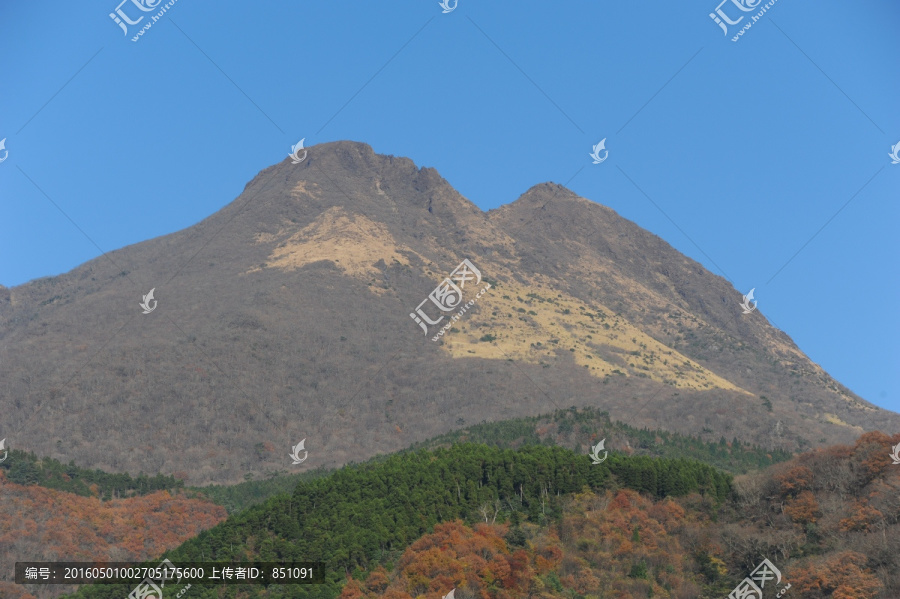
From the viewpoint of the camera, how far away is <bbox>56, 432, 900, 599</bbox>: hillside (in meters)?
67.9

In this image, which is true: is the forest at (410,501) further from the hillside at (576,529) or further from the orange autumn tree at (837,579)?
the orange autumn tree at (837,579)

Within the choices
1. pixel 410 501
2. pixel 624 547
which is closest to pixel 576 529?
pixel 624 547

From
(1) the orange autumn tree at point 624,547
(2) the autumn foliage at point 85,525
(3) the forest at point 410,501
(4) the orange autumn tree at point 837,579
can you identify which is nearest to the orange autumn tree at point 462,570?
(3) the forest at point 410,501

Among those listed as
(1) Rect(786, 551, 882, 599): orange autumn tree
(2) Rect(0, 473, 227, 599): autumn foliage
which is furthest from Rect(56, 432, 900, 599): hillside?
(2) Rect(0, 473, 227, 599): autumn foliage

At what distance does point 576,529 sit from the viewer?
78.1 m

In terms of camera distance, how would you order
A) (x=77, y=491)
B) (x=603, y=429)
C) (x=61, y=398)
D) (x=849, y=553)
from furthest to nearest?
(x=61, y=398) < (x=603, y=429) < (x=77, y=491) < (x=849, y=553)

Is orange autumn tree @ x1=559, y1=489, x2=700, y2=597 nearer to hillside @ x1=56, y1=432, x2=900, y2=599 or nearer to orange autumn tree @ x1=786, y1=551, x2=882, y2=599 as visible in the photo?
hillside @ x1=56, y1=432, x2=900, y2=599

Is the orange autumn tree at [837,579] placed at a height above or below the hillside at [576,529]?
below

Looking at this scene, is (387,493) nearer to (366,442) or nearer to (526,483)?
(526,483)

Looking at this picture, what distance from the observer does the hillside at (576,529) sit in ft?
223

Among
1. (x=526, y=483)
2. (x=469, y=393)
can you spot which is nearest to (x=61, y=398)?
(x=469, y=393)

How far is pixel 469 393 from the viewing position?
177 m

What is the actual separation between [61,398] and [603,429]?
9782 centimetres

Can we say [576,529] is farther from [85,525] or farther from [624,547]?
[85,525]
